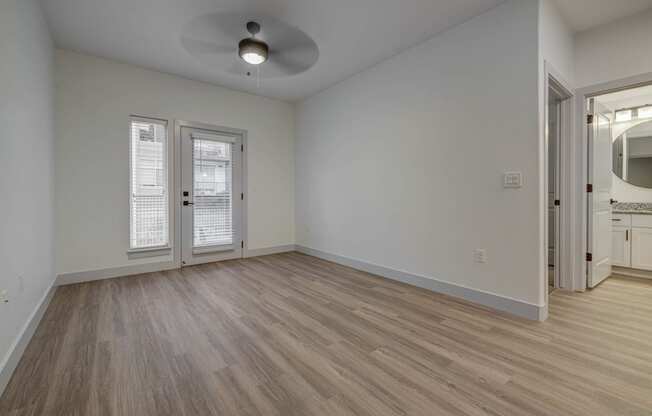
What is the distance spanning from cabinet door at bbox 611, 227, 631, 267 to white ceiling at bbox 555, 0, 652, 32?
261 cm

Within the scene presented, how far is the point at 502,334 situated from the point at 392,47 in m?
3.12

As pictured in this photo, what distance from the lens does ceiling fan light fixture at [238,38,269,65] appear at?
9.36 ft

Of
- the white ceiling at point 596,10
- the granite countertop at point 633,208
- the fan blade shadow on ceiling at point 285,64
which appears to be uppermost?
the fan blade shadow on ceiling at point 285,64

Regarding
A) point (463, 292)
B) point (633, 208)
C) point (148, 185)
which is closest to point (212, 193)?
point (148, 185)

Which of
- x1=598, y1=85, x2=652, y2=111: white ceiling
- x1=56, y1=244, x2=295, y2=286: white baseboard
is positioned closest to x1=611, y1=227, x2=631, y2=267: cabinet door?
x1=598, y1=85, x2=652, y2=111: white ceiling

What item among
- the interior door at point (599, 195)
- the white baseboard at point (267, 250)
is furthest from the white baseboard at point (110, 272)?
the interior door at point (599, 195)

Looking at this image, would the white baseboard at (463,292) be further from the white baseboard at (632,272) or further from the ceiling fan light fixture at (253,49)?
the ceiling fan light fixture at (253,49)

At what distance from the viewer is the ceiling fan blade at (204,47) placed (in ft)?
10.3

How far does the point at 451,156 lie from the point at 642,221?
2.88 meters

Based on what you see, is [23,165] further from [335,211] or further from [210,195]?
[335,211]

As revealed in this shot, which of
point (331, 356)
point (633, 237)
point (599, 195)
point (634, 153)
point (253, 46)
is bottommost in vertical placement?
point (331, 356)

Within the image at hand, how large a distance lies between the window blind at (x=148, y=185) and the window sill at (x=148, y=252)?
5 centimetres

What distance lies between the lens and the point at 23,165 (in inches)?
80.6

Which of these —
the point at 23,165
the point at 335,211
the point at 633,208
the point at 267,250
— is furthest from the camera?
the point at 267,250
